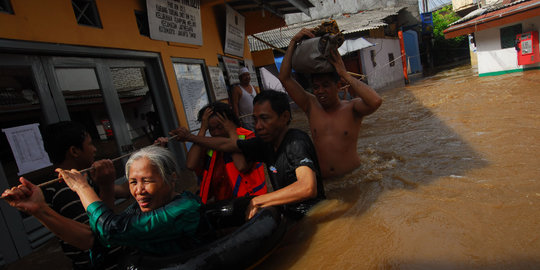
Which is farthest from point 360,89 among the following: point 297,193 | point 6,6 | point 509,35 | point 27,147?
point 509,35

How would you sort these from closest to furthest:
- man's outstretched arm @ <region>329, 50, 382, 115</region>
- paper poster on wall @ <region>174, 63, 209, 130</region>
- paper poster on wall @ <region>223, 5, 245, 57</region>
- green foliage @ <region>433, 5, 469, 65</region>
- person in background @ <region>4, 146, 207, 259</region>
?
person in background @ <region>4, 146, 207, 259</region>
man's outstretched arm @ <region>329, 50, 382, 115</region>
paper poster on wall @ <region>174, 63, 209, 130</region>
paper poster on wall @ <region>223, 5, 245, 57</region>
green foliage @ <region>433, 5, 469, 65</region>

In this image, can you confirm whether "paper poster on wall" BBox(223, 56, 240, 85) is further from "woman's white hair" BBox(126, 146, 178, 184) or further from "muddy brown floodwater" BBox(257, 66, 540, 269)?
"woman's white hair" BBox(126, 146, 178, 184)

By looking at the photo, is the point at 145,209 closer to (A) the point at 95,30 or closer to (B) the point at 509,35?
(A) the point at 95,30

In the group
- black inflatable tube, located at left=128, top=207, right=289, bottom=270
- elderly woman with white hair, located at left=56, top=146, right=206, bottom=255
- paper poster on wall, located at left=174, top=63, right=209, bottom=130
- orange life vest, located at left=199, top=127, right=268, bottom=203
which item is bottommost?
black inflatable tube, located at left=128, top=207, right=289, bottom=270

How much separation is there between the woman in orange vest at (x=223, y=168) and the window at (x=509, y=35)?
11.9 meters

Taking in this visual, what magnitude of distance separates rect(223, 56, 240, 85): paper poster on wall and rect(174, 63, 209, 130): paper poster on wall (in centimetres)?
121

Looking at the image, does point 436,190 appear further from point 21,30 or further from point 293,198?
point 21,30

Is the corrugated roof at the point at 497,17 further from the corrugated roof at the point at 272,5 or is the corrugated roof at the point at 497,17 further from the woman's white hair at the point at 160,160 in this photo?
the woman's white hair at the point at 160,160

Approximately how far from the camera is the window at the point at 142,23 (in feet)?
14.5

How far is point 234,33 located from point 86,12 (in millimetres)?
4132

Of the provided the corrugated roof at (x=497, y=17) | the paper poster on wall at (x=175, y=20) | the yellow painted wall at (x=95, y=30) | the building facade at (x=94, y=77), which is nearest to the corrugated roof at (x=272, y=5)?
the building facade at (x=94, y=77)

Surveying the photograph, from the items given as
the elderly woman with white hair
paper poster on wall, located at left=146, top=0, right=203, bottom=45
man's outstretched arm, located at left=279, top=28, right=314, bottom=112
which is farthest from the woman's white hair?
paper poster on wall, located at left=146, top=0, right=203, bottom=45

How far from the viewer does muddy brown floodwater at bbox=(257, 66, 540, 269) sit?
1581mm

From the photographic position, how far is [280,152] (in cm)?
206
